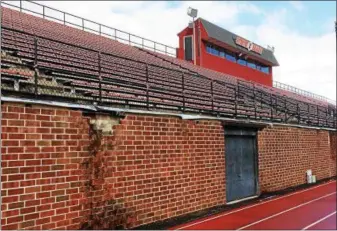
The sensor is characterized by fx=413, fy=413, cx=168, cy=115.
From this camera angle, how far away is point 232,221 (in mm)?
9914

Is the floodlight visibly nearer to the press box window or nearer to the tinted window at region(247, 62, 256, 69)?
the press box window

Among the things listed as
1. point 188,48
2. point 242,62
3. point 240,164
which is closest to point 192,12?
point 188,48

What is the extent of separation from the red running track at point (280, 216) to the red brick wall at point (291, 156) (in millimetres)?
1241

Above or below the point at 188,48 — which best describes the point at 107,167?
below

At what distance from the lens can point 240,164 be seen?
13336 mm

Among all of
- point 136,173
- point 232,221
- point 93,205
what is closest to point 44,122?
point 93,205

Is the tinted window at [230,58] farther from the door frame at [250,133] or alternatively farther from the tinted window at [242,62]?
the door frame at [250,133]

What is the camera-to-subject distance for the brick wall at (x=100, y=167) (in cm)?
632

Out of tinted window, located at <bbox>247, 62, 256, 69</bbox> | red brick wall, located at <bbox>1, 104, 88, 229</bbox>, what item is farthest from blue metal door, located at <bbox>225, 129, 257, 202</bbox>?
tinted window, located at <bbox>247, 62, 256, 69</bbox>

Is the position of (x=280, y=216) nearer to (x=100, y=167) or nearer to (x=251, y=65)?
(x=100, y=167)

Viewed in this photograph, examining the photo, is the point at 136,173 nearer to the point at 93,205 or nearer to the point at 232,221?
the point at 93,205

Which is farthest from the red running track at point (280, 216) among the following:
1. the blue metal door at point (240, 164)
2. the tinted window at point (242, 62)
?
A: the tinted window at point (242, 62)

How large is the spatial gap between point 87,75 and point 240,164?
6128 mm

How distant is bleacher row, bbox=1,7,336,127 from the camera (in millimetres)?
7973
